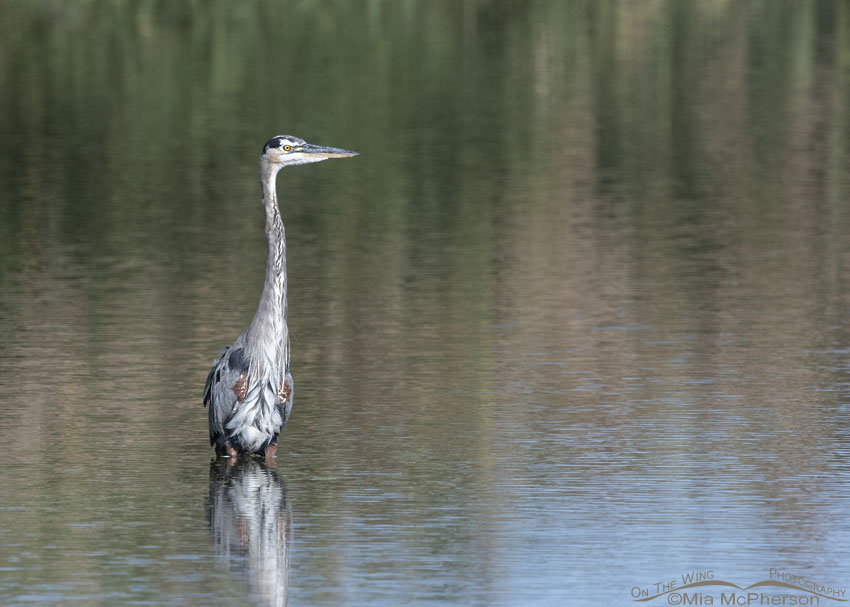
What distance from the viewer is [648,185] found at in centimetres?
2166

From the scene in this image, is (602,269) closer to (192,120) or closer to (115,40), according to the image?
(192,120)

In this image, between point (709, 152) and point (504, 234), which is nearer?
point (504, 234)

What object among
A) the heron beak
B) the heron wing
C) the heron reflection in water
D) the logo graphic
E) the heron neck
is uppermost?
the heron beak

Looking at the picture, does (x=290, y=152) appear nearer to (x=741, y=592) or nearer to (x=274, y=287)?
(x=274, y=287)

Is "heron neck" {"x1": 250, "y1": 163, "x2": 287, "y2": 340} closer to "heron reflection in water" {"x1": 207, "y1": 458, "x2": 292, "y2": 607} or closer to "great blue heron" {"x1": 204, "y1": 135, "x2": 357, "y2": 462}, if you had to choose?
"great blue heron" {"x1": 204, "y1": 135, "x2": 357, "y2": 462}

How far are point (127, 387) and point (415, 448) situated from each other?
7.83 feet

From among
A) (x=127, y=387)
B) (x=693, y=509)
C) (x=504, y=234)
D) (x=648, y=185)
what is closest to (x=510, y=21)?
(x=648, y=185)

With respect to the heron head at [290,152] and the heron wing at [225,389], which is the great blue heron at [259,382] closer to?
the heron wing at [225,389]

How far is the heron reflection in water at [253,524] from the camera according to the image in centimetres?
820

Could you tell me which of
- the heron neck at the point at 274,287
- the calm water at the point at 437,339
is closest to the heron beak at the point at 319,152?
the heron neck at the point at 274,287

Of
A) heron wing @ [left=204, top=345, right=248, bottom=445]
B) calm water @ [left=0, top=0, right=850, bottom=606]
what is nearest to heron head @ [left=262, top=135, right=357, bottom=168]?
heron wing @ [left=204, top=345, right=248, bottom=445]

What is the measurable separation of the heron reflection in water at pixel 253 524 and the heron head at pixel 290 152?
1.74 meters

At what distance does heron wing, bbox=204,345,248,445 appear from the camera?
408 inches

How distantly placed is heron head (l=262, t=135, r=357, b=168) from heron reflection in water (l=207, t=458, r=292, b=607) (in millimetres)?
1739
